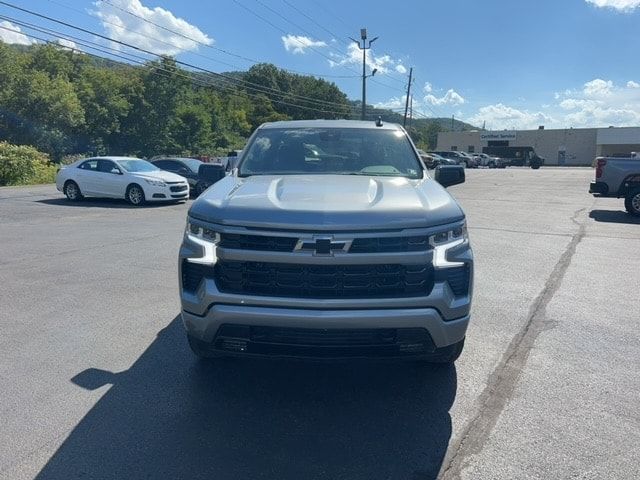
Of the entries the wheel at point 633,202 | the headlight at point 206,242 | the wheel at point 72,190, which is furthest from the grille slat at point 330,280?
the wheel at point 72,190

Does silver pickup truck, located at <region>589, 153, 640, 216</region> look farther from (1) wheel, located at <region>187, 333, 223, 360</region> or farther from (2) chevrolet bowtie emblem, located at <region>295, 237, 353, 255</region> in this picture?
(1) wheel, located at <region>187, 333, 223, 360</region>

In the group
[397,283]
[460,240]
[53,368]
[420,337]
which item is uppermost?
[460,240]

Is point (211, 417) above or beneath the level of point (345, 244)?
beneath

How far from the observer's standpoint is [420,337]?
3287 mm

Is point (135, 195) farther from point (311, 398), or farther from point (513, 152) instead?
point (513, 152)

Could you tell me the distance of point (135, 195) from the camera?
16.4m

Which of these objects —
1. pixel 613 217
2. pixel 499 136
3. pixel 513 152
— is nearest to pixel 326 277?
pixel 613 217

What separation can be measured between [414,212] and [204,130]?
54.9 metres

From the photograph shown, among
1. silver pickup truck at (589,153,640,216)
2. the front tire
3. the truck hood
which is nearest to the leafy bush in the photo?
the front tire

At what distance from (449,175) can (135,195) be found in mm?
12943

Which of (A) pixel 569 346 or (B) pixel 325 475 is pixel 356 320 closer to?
(B) pixel 325 475

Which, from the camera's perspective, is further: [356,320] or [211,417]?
[211,417]

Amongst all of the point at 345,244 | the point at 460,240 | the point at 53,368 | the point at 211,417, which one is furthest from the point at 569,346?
the point at 53,368

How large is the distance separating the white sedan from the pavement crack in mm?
12694
